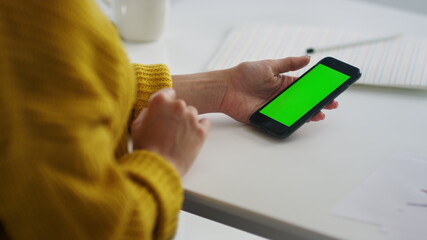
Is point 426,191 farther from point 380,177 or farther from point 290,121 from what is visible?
point 290,121

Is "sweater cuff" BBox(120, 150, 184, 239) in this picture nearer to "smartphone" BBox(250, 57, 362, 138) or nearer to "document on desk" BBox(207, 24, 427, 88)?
"smartphone" BBox(250, 57, 362, 138)

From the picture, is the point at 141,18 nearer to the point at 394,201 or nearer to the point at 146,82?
the point at 146,82

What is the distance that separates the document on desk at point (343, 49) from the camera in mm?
937

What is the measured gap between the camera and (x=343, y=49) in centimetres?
103

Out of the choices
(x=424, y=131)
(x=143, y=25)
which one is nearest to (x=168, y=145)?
(x=424, y=131)

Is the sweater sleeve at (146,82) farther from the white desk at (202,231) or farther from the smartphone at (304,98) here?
the white desk at (202,231)

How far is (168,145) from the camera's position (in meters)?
0.67

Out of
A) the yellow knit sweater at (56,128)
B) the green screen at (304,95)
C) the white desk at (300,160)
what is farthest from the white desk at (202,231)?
the yellow knit sweater at (56,128)

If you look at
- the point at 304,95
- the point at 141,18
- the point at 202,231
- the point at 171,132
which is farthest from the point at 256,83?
the point at 202,231

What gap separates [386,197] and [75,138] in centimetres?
34

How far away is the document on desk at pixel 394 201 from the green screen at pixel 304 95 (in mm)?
129

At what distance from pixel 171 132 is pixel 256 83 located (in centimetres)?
21

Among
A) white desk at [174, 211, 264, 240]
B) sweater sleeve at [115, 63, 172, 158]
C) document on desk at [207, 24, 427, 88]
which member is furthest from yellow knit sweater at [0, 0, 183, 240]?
white desk at [174, 211, 264, 240]

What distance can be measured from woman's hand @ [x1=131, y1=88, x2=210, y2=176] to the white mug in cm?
41
